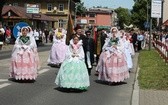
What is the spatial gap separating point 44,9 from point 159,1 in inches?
2547

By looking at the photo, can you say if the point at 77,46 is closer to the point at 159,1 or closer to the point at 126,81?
the point at 126,81

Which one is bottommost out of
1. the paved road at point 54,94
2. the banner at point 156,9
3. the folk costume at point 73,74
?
the paved road at point 54,94

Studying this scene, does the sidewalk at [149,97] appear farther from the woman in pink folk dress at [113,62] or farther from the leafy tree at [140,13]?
the leafy tree at [140,13]

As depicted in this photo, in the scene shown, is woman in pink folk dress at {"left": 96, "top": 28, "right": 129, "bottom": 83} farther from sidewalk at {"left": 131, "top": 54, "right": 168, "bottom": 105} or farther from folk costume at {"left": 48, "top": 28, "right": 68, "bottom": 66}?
folk costume at {"left": 48, "top": 28, "right": 68, "bottom": 66}

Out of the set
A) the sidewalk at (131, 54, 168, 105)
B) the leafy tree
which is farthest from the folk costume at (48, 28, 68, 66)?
the leafy tree

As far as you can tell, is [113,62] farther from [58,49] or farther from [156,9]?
[156,9]

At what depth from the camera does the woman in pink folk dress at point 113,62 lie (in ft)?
46.9

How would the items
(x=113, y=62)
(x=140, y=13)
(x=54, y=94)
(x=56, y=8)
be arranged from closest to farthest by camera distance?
(x=54, y=94) < (x=113, y=62) < (x=56, y=8) < (x=140, y=13)

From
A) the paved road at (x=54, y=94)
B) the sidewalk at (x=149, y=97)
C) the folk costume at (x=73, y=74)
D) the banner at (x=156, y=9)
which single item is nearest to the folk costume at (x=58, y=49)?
the paved road at (x=54, y=94)

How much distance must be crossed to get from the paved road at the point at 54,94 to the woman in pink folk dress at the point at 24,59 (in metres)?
0.26

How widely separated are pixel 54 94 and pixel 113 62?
2888mm

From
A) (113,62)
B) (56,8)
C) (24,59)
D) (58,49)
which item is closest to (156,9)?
(58,49)

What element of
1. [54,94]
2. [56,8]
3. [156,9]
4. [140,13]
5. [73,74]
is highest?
[56,8]

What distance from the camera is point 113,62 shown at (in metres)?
14.3
